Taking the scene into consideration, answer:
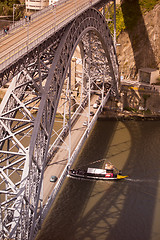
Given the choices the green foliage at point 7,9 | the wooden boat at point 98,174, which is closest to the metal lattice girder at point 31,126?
the wooden boat at point 98,174

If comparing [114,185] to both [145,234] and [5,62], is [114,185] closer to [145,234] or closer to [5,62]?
[145,234]

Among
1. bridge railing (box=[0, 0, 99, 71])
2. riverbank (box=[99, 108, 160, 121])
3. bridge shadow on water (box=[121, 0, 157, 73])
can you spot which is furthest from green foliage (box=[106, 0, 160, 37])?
bridge railing (box=[0, 0, 99, 71])

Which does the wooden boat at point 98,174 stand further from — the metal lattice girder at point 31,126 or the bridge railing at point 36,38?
the bridge railing at point 36,38

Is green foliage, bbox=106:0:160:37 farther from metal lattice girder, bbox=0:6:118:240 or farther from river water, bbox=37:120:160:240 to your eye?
metal lattice girder, bbox=0:6:118:240

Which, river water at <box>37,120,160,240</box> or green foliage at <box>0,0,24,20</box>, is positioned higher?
green foliage at <box>0,0,24,20</box>

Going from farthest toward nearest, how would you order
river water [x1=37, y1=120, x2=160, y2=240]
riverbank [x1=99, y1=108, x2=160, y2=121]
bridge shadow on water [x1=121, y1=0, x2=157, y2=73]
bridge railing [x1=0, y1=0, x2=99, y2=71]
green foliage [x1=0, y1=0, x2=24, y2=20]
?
1. green foliage [x1=0, y1=0, x2=24, y2=20]
2. bridge shadow on water [x1=121, y1=0, x2=157, y2=73]
3. riverbank [x1=99, y1=108, x2=160, y2=121]
4. river water [x1=37, y1=120, x2=160, y2=240]
5. bridge railing [x1=0, y1=0, x2=99, y2=71]

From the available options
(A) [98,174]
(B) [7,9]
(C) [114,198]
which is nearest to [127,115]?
(A) [98,174]

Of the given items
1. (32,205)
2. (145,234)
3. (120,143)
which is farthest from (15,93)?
(120,143)
